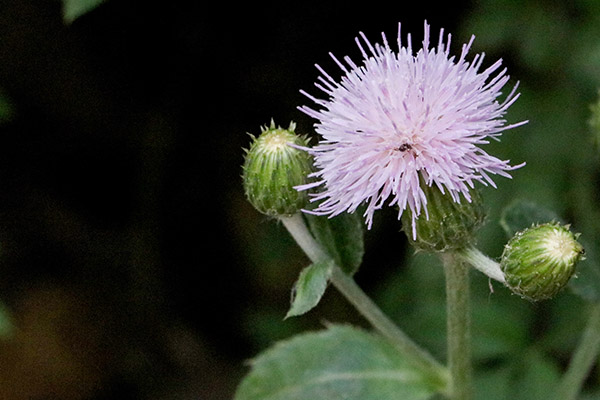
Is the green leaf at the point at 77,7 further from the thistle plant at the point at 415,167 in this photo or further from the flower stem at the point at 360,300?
the flower stem at the point at 360,300

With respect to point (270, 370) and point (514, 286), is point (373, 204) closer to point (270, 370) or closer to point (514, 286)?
point (514, 286)

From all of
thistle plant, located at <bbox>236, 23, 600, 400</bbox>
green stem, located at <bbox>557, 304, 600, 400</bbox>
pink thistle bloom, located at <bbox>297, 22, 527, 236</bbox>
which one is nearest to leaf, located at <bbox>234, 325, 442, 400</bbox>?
thistle plant, located at <bbox>236, 23, 600, 400</bbox>

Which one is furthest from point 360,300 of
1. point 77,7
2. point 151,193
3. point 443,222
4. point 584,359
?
point 151,193

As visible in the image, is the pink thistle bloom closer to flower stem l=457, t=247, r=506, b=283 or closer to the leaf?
flower stem l=457, t=247, r=506, b=283

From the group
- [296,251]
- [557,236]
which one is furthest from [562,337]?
[557,236]

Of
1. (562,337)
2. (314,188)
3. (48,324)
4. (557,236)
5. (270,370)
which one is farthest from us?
(48,324)

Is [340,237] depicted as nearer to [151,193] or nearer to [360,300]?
[360,300]
